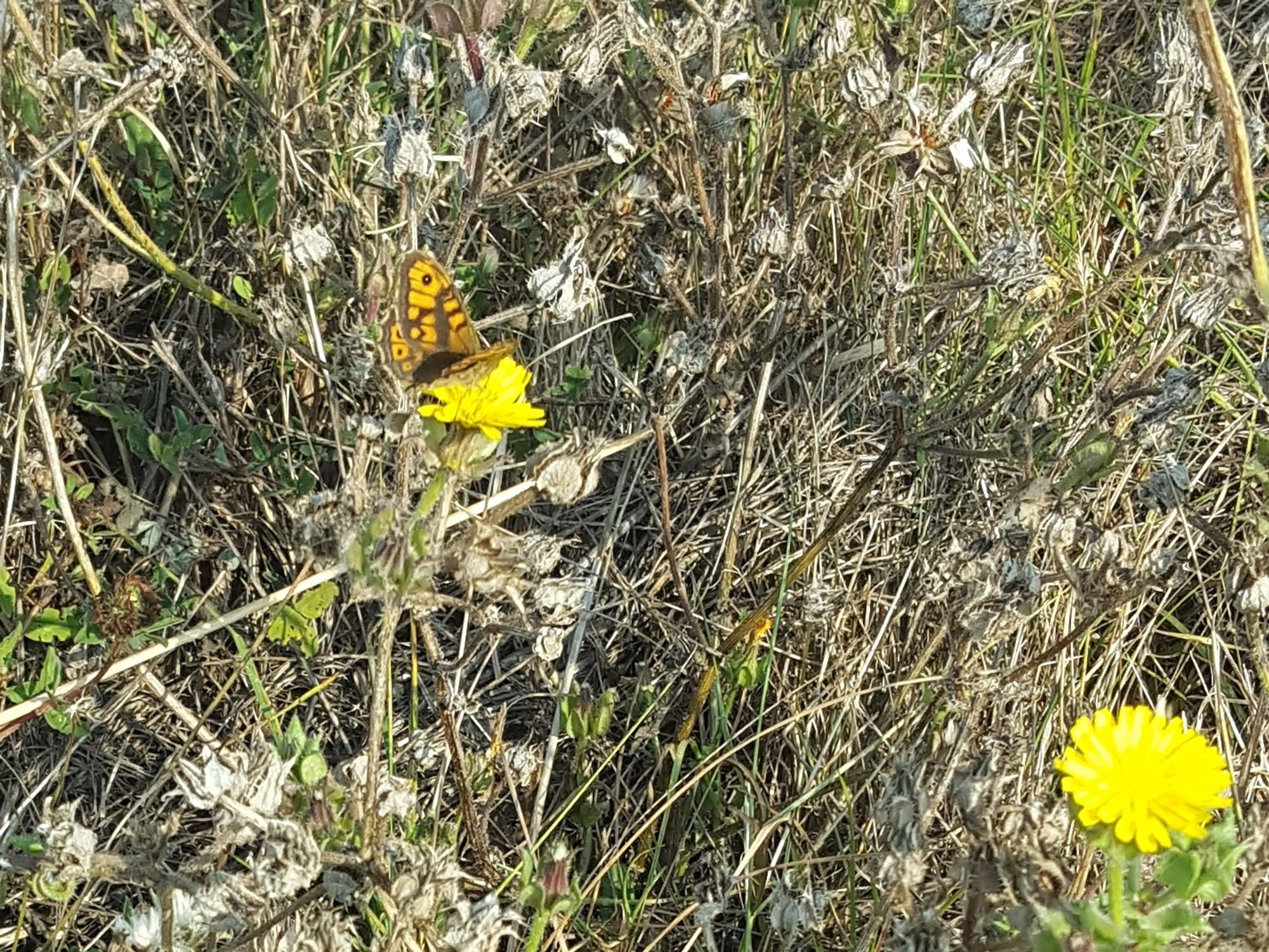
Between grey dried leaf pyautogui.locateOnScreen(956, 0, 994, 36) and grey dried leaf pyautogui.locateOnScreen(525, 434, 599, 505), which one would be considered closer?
grey dried leaf pyautogui.locateOnScreen(525, 434, 599, 505)

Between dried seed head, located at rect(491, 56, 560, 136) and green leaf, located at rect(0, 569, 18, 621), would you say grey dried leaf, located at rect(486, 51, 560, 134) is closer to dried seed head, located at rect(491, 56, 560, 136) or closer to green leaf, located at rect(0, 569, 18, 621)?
dried seed head, located at rect(491, 56, 560, 136)

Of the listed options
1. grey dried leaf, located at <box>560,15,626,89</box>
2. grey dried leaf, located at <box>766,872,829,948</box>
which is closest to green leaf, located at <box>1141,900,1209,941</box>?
grey dried leaf, located at <box>766,872,829,948</box>

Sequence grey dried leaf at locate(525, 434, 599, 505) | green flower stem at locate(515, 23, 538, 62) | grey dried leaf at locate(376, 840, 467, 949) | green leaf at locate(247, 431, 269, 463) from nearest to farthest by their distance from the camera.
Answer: grey dried leaf at locate(376, 840, 467, 949)
grey dried leaf at locate(525, 434, 599, 505)
green flower stem at locate(515, 23, 538, 62)
green leaf at locate(247, 431, 269, 463)

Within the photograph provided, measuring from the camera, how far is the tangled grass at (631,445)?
220cm

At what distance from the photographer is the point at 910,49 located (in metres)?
2.94

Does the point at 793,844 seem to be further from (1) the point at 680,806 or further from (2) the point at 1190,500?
(2) the point at 1190,500

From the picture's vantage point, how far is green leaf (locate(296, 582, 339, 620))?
7.64 ft

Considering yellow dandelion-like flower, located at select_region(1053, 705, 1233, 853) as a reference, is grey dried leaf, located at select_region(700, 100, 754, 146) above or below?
above

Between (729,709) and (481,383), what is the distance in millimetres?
918

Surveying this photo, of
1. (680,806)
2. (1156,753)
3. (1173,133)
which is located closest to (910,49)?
(1173,133)

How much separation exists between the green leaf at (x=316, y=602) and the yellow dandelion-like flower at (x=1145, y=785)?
1.23 m

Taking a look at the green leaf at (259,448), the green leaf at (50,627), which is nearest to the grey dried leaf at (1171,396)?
the green leaf at (259,448)

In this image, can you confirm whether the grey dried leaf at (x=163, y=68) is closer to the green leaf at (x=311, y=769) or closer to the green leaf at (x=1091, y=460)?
the green leaf at (x=311, y=769)

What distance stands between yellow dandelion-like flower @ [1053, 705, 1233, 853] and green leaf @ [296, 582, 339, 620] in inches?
48.5
